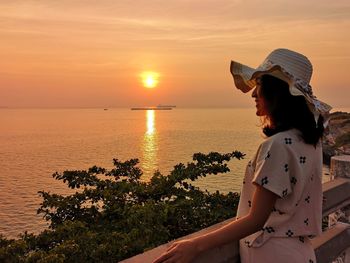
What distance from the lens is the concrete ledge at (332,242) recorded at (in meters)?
2.98

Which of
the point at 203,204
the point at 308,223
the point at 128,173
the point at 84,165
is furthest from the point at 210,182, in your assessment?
the point at 308,223

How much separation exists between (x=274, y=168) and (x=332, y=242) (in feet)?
6.13

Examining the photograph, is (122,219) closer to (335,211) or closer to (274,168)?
(335,211)

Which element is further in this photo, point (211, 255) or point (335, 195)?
point (335, 195)

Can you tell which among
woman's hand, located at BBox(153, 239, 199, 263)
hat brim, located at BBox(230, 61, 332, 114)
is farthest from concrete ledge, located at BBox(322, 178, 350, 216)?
woman's hand, located at BBox(153, 239, 199, 263)

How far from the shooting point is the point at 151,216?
7.99 m

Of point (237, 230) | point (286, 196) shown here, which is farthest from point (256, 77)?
point (237, 230)

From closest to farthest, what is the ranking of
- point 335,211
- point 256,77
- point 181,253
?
1. point 181,253
2. point 256,77
3. point 335,211

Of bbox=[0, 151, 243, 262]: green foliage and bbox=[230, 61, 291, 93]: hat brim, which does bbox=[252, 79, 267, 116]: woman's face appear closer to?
bbox=[230, 61, 291, 93]: hat brim

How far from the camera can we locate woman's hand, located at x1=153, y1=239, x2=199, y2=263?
65.9 inches

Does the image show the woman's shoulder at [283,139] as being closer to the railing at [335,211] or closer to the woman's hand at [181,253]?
the woman's hand at [181,253]

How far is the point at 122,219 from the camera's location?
945 centimetres

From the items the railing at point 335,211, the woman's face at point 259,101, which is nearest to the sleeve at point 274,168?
the woman's face at point 259,101

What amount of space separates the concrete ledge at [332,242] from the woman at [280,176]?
1.10 meters
